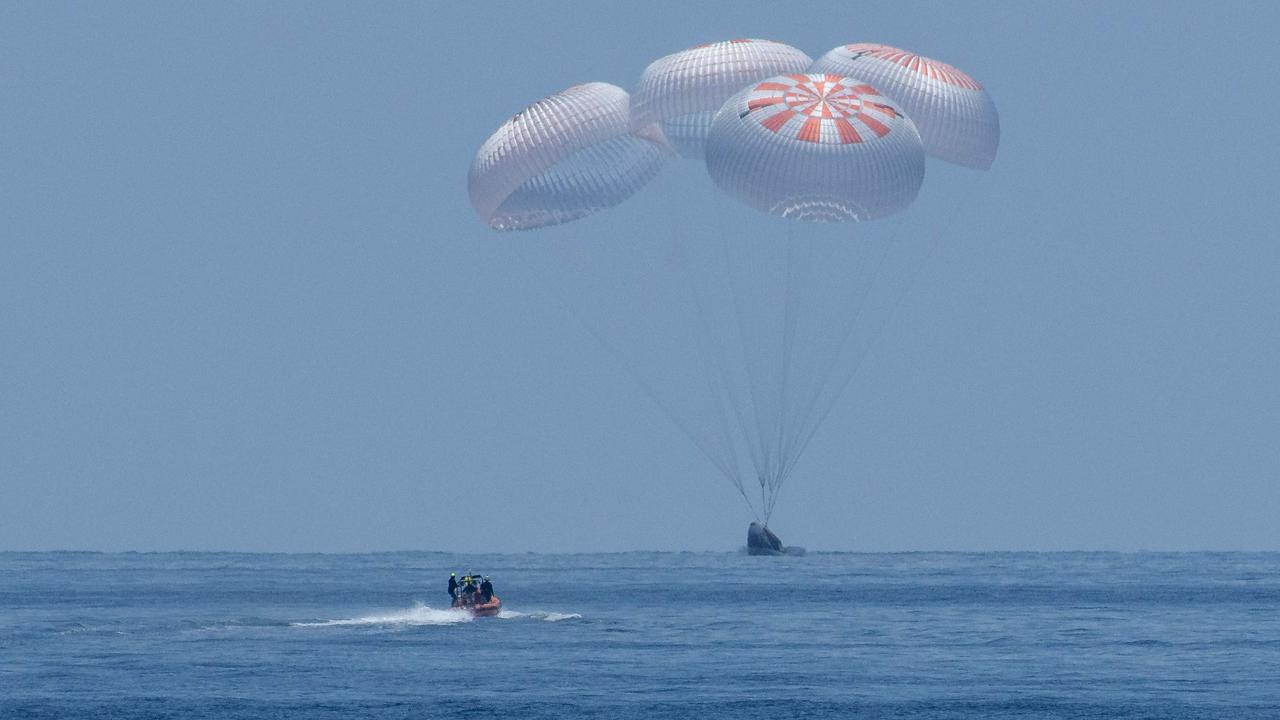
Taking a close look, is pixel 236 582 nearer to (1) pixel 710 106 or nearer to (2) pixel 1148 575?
(2) pixel 1148 575

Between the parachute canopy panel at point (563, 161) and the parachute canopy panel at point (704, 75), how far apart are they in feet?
3.48

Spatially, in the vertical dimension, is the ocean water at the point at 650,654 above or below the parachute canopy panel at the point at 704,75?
below

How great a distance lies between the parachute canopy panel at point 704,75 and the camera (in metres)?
42.8

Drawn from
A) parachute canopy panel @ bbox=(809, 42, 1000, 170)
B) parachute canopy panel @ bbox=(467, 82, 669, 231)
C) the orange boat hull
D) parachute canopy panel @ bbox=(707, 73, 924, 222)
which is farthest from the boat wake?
parachute canopy panel @ bbox=(809, 42, 1000, 170)

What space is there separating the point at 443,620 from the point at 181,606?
13675 mm

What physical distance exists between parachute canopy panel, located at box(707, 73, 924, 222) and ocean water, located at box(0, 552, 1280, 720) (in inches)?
386

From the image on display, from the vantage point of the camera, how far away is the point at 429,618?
55375 mm

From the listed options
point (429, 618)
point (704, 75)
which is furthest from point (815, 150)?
point (429, 618)

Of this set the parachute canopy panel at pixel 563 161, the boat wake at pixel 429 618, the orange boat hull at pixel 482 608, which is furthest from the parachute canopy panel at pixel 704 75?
the boat wake at pixel 429 618

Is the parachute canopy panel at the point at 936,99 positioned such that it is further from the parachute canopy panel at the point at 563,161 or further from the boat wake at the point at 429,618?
the boat wake at the point at 429,618

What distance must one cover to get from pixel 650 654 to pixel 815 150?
12.1 m

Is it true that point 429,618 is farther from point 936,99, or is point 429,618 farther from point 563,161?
point 936,99

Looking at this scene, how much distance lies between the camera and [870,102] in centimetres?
4094

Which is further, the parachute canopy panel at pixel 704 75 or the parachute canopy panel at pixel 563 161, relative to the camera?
the parachute canopy panel at pixel 563 161
